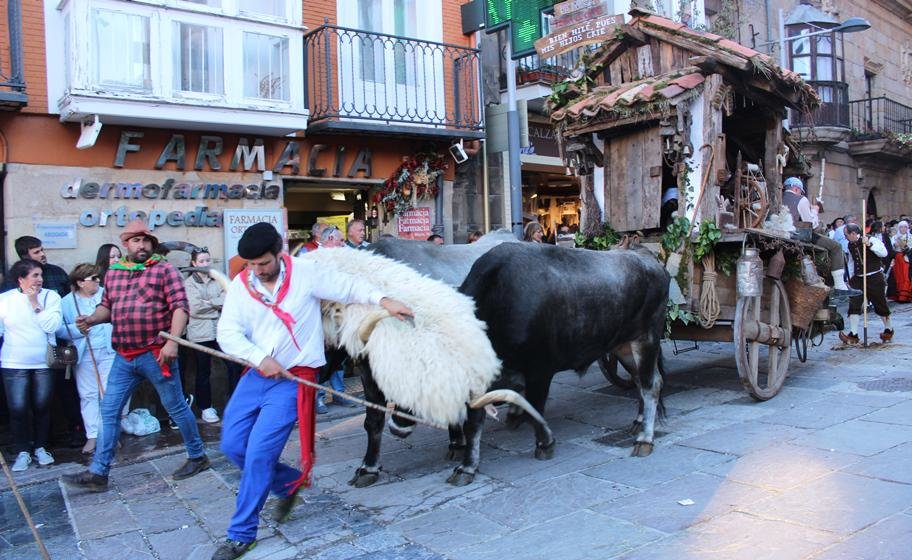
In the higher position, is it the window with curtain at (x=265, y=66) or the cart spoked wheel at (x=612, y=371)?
the window with curtain at (x=265, y=66)

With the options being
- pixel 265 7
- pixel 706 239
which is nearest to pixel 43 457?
pixel 706 239

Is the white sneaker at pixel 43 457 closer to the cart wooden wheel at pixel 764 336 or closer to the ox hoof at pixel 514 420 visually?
the ox hoof at pixel 514 420

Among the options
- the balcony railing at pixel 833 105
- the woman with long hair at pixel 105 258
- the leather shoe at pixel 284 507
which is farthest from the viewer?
the balcony railing at pixel 833 105

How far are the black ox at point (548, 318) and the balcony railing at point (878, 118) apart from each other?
1808cm

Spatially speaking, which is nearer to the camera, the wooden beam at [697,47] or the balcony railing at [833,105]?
the wooden beam at [697,47]

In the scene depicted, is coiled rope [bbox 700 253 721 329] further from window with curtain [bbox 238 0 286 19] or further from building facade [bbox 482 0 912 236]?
window with curtain [bbox 238 0 286 19]

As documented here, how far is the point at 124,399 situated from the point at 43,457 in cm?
137

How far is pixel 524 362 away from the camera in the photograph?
532cm

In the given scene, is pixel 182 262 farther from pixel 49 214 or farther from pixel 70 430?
pixel 70 430

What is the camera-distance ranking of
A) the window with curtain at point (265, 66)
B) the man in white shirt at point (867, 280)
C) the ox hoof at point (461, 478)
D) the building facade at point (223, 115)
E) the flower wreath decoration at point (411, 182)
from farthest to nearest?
1. the flower wreath decoration at point (411, 182)
2. the man in white shirt at point (867, 280)
3. the window with curtain at point (265, 66)
4. the building facade at point (223, 115)
5. the ox hoof at point (461, 478)

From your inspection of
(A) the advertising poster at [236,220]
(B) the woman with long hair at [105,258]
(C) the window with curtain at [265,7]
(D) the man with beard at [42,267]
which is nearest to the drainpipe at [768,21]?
(C) the window with curtain at [265,7]

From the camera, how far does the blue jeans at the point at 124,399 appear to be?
5445mm

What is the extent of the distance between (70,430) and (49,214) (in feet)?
8.95

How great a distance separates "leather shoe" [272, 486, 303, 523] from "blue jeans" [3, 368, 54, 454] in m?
2.93
